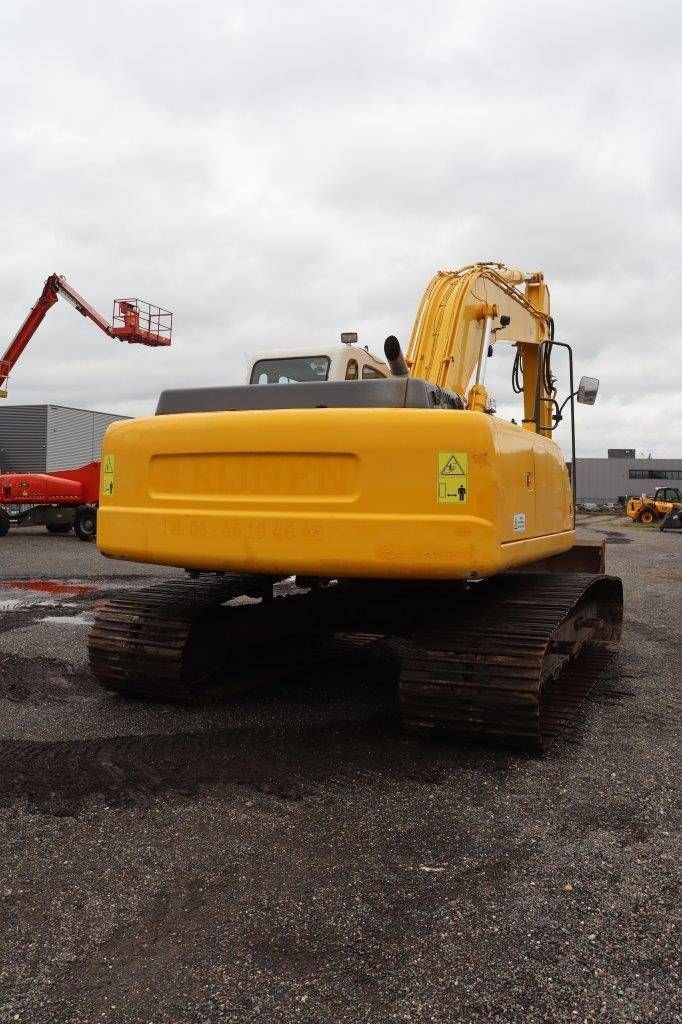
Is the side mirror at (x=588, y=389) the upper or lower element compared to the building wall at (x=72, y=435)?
lower

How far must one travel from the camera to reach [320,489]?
3.74 m

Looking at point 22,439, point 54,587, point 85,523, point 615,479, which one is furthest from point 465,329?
point 615,479

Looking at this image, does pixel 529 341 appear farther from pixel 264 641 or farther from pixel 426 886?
pixel 426 886

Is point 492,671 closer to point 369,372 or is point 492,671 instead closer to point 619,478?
point 369,372

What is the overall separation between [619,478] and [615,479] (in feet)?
1.35

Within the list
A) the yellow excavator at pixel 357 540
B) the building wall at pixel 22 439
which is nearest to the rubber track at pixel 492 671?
the yellow excavator at pixel 357 540

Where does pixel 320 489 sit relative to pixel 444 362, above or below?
below

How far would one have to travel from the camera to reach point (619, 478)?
7825 cm

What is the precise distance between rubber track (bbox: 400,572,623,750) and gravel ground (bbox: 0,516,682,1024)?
16 cm

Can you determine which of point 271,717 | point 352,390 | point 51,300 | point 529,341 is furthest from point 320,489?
point 51,300

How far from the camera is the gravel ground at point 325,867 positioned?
2025 mm

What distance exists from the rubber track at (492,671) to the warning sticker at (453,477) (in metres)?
0.79

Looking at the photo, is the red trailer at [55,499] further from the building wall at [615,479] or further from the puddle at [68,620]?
the building wall at [615,479]

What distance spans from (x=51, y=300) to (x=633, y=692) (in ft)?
70.0
